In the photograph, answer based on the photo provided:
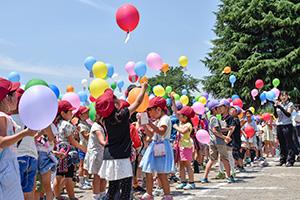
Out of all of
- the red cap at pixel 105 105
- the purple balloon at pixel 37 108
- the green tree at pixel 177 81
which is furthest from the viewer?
the green tree at pixel 177 81

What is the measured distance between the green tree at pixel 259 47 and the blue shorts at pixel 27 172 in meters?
27.6

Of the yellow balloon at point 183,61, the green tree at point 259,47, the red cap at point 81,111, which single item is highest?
the green tree at point 259,47

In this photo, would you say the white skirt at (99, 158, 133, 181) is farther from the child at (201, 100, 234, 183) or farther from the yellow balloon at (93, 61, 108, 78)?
the child at (201, 100, 234, 183)

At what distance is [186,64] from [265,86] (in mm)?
21349

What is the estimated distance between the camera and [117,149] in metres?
5.47

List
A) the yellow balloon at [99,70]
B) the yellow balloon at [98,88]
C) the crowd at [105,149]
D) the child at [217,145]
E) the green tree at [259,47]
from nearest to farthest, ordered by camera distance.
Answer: the crowd at [105,149] → the yellow balloon at [98,88] → the yellow balloon at [99,70] → the child at [217,145] → the green tree at [259,47]

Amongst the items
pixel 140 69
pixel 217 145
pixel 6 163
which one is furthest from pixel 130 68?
pixel 6 163

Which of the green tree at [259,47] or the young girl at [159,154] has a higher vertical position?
the green tree at [259,47]

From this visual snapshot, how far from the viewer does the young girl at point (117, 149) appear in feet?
17.7

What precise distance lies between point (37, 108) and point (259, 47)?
1214 inches

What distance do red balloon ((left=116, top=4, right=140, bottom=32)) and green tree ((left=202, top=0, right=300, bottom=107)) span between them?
25.8 m

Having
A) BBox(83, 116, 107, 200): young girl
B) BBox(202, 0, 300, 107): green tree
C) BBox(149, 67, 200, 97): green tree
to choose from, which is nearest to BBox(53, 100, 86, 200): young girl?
BBox(83, 116, 107, 200): young girl

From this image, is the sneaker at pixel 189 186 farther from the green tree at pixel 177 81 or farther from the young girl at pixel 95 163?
the green tree at pixel 177 81

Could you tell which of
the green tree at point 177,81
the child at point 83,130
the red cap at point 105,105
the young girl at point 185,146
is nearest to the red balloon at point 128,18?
the red cap at point 105,105
